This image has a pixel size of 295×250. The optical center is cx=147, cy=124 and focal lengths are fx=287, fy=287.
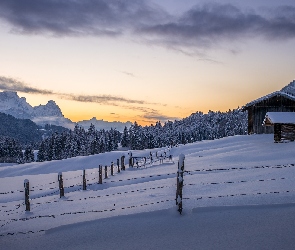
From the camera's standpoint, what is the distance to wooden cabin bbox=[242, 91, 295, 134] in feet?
115

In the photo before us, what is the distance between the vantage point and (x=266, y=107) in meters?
36.3

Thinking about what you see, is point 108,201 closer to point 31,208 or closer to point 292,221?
point 31,208

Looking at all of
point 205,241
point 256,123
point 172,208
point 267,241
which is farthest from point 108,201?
point 256,123

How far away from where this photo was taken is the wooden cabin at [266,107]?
35188 mm

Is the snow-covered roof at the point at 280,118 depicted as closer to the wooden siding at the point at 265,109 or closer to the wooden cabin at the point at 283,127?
the wooden cabin at the point at 283,127

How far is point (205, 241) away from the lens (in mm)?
5918

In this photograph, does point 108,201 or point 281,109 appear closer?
point 108,201

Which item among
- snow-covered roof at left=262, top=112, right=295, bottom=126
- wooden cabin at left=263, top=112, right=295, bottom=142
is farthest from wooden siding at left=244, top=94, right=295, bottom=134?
wooden cabin at left=263, top=112, right=295, bottom=142

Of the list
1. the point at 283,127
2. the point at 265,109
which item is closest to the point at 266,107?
the point at 265,109

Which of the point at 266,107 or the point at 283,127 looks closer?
the point at 283,127

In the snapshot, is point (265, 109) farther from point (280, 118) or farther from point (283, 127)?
point (280, 118)

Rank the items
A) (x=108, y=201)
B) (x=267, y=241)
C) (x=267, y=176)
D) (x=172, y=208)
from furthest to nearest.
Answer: (x=267, y=176) → (x=108, y=201) → (x=172, y=208) → (x=267, y=241)

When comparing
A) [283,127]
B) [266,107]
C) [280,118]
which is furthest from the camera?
[266,107]

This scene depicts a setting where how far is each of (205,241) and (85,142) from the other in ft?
345
